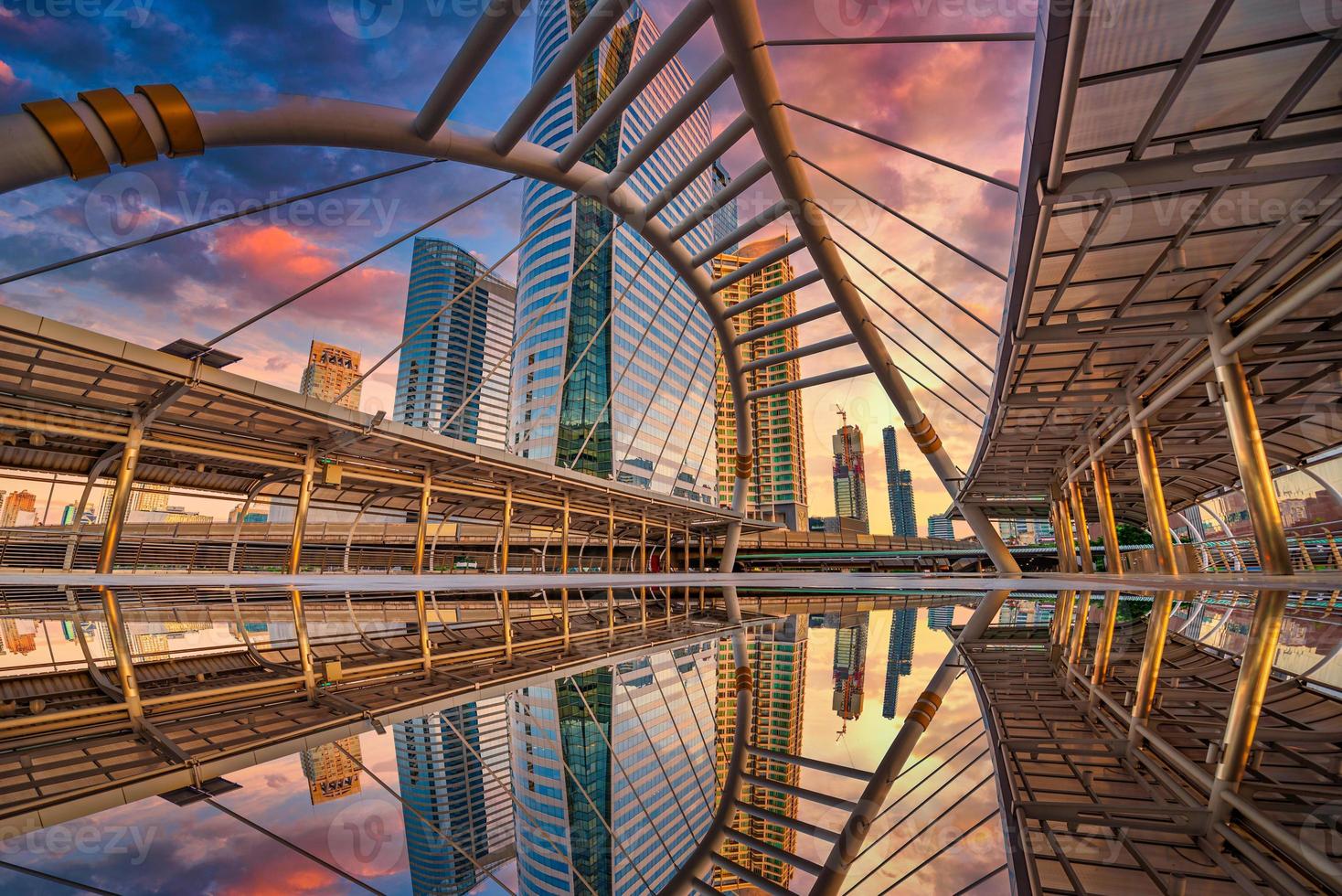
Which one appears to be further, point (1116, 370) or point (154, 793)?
point (1116, 370)

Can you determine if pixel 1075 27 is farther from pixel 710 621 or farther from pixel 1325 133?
pixel 710 621

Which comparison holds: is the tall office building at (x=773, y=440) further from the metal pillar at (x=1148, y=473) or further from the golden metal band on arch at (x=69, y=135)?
the golden metal band on arch at (x=69, y=135)

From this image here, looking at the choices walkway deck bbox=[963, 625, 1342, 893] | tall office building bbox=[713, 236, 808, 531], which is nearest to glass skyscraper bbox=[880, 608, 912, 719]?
walkway deck bbox=[963, 625, 1342, 893]

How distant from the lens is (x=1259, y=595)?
332 inches

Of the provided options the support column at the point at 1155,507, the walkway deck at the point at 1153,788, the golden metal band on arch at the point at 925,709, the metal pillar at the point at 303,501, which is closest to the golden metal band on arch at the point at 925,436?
the support column at the point at 1155,507

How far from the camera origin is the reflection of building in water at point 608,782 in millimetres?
1431

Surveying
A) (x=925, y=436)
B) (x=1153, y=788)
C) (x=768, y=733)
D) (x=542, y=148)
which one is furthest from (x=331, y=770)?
(x=925, y=436)

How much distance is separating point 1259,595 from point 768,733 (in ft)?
33.7

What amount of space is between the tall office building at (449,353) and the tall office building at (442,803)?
11337cm

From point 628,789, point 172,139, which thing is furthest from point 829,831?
point 172,139

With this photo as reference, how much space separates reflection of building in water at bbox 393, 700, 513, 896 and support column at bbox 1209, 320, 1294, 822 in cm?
179

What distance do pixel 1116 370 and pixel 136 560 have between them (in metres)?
36.3

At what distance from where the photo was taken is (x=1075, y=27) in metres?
4.18

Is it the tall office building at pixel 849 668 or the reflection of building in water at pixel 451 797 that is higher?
the reflection of building in water at pixel 451 797
